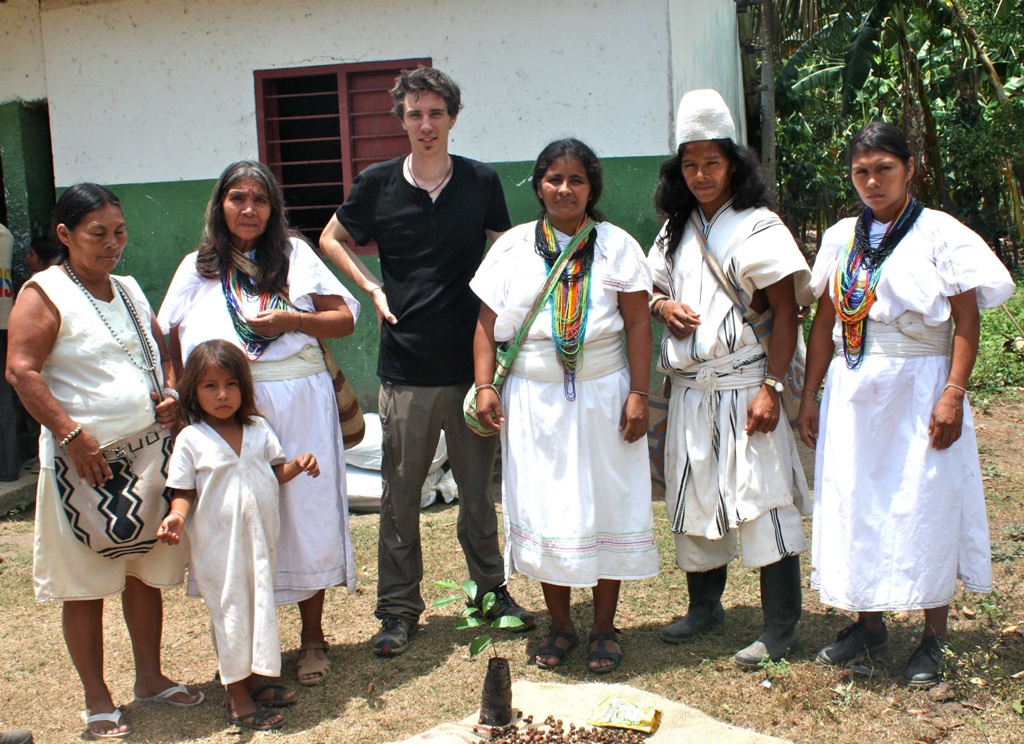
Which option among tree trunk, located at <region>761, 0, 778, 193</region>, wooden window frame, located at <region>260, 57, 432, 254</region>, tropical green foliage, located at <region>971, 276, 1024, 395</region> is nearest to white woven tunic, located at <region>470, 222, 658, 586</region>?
wooden window frame, located at <region>260, 57, 432, 254</region>

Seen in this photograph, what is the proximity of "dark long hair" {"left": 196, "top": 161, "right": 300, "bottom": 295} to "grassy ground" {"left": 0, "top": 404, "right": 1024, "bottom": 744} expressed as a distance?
152 centimetres

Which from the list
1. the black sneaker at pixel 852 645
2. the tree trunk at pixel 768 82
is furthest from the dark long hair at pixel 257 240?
the tree trunk at pixel 768 82

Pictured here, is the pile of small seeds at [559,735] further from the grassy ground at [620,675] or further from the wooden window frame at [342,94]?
the wooden window frame at [342,94]

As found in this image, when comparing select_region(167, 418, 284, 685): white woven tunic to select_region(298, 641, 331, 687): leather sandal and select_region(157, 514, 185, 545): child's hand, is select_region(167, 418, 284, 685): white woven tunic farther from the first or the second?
select_region(298, 641, 331, 687): leather sandal

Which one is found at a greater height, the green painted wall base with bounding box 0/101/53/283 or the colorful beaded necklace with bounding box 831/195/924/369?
the green painted wall base with bounding box 0/101/53/283

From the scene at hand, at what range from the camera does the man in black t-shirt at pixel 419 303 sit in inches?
155

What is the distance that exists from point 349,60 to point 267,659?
4457 millimetres

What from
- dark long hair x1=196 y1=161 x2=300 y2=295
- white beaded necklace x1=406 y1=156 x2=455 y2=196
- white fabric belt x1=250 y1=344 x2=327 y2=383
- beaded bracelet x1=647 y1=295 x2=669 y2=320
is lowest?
white fabric belt x1=250 y1=344 x2=327 y2=383

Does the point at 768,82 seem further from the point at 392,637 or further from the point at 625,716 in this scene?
the point at 625,716

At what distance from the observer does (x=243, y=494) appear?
3346 mm

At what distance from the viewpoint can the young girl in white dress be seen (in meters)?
3.30

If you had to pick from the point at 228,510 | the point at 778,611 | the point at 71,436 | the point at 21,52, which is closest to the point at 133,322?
the point at 71,436

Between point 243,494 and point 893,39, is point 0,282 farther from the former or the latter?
point 893,39

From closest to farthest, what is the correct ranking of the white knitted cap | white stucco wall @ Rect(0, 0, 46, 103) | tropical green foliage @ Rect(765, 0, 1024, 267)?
Result: the white knitted cap
white stucco wall @ Rect(0, 0, 46, 103)
tropical green foliage @ Rect(765, 0, 1024, 267)
